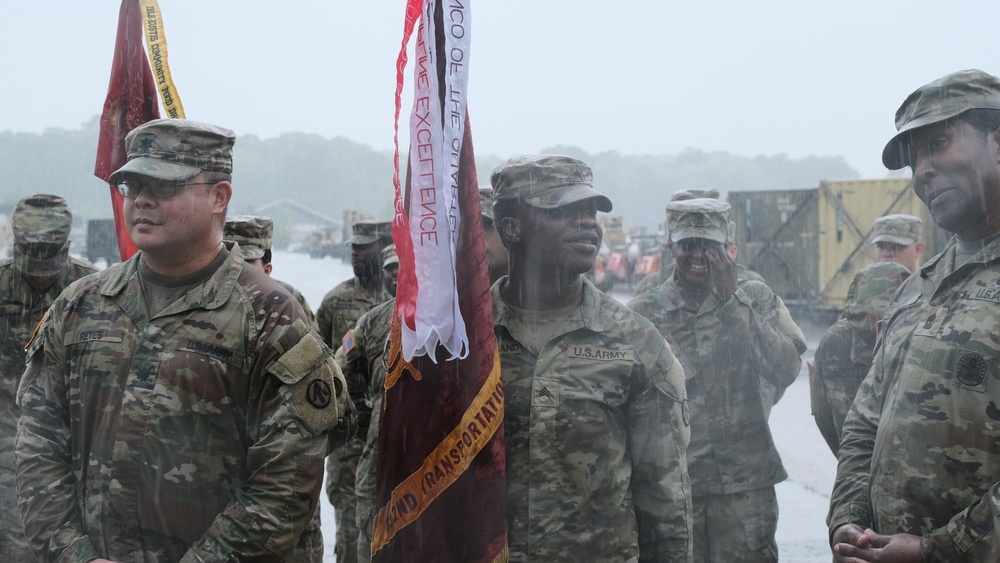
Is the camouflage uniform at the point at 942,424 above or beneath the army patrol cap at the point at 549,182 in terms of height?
beneath

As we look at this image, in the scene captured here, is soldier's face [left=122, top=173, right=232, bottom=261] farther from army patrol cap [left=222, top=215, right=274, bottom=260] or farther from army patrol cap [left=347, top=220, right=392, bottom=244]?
army patrol cap [left=347, top=220, right=392, bottom=244]

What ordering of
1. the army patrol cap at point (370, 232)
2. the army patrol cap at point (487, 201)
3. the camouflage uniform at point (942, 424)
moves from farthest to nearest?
the army patrol cap at point (370, 232)
the army patrol cap at point (487, 201)
the camouflage uniform at point (942, 424)

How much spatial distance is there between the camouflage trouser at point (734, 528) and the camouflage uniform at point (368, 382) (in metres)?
1.67

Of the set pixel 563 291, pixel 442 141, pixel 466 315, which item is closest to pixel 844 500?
pixel 563 291

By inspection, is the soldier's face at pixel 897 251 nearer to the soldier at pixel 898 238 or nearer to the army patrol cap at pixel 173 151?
the soldier at pixel 898 238

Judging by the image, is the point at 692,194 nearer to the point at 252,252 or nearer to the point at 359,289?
the point at 359,289

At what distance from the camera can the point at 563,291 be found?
324cm

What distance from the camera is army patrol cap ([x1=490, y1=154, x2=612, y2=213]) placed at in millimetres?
3160

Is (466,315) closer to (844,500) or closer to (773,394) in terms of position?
(844,500)

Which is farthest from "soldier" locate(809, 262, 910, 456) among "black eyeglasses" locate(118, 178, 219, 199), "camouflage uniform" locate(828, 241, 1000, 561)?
"black eyeglasses" locate(118, 178, 219, 199)

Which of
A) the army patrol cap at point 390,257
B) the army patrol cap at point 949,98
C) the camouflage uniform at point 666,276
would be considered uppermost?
the army patrol cap at point 949,98

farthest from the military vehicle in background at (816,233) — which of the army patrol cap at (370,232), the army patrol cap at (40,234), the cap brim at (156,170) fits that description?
the cap brim at (156,170)

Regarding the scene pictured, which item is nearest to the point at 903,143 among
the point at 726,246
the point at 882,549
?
the point at 882,549

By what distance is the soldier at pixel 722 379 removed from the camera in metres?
4.84
